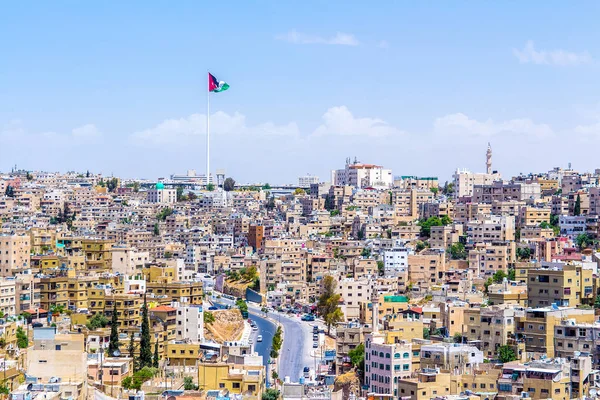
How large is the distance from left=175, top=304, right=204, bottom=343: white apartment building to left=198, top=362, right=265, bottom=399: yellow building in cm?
803

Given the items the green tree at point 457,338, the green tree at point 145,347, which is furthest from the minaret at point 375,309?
the green tree at point 145,347

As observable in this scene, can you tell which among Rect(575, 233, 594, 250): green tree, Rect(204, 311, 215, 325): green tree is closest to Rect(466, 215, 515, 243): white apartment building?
Rect(575, 233, 594, 250): green tree

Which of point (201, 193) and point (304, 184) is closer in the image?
point (201, 193)

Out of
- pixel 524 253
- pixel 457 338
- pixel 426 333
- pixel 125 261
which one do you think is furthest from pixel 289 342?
pixel 524 253

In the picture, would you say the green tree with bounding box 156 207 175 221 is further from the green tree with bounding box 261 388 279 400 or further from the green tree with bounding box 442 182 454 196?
the green tree with bounding box 261 388 279 400

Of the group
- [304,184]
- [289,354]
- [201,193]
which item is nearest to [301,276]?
[289,354]

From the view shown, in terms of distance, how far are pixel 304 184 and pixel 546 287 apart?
7083 cm

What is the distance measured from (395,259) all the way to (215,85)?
625 inches

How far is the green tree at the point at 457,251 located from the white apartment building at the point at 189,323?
657 inches

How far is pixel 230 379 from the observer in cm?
2403

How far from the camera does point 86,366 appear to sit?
23172 millimetres

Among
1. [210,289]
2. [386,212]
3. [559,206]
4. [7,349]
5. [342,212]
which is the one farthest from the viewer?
[342,212]

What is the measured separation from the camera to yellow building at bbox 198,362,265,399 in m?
23.7

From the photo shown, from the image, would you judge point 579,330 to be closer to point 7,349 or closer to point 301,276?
point 7,349
